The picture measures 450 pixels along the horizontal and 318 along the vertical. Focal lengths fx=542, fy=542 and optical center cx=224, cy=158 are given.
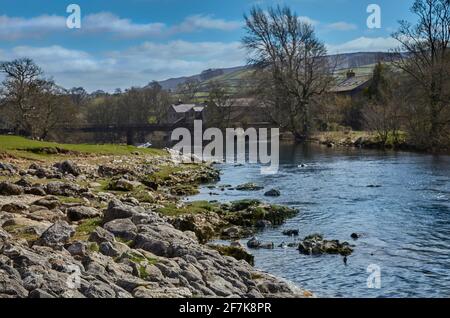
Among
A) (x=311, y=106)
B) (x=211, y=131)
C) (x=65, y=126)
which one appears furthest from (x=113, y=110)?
→ (x=311, y=106)

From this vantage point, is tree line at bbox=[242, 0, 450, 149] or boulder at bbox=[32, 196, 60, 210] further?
tree line at bbox=[242, 0, 450, 149]

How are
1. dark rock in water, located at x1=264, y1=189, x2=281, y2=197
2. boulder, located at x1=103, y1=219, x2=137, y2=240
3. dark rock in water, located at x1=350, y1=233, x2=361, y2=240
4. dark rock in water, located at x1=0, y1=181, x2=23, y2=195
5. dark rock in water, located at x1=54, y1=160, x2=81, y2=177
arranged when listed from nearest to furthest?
boulder, located at x1=103, y1=219, x2=137, y2=240, dark rock in water, located at x1=350, y1=233, x2=361, y2=240, dark rock in water, located at x1=0, y1=181, x2=23, y2=195, dark rock in water, located at x1=264, y1=189, x2=281, y2=197, dark rock in water, located at x1=54, y1=160, x2=81, y2=177

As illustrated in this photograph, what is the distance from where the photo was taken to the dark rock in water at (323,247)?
55.5 ft

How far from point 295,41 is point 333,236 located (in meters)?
61.4

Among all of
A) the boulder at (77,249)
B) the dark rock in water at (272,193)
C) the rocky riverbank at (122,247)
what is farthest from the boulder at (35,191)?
the dark rock in water at (272,193)

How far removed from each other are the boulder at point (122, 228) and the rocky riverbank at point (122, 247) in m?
0.03

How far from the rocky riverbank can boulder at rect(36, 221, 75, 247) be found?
0.08 feet

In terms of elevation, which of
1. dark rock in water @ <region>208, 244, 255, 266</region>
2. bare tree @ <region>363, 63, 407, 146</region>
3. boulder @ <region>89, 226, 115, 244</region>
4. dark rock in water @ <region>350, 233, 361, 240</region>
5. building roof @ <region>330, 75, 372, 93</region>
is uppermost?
building roof @ <region>330, 75, 372, 93</region>

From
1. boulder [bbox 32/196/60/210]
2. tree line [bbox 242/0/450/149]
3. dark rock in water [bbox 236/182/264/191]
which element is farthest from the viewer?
tree line [bbox 242/0/450/149]

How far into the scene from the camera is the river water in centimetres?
1398

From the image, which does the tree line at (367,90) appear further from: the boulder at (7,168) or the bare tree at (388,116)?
the boulder at (7,168)

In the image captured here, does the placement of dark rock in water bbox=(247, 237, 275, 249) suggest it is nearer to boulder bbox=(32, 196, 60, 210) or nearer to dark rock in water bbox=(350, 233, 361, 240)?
dark rock in water bbox=(350, 233, 361, 240)

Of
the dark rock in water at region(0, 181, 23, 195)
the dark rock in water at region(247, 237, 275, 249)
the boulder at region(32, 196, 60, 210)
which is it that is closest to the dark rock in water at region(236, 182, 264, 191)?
the dark rock in water at region(247, 237, 275, 249)

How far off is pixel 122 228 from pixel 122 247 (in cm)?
230
